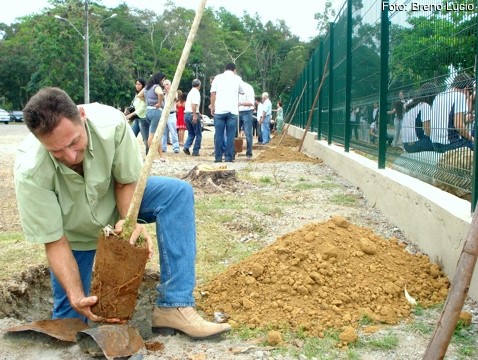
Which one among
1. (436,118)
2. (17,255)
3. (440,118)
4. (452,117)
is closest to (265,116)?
(436,118)

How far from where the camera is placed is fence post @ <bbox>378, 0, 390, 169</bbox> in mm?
5609

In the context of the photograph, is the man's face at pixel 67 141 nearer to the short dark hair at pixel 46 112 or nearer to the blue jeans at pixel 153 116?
the short dark hair at pixel 46 112

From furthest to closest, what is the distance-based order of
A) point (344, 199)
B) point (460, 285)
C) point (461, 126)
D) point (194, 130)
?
point (194, 130), point (344, 199), point (461, 126), point (460, 285)

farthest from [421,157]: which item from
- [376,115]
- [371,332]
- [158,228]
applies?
[158,228]

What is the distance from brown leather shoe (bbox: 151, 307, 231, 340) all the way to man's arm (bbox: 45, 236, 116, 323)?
234 millimetres

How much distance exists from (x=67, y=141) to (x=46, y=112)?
14 cm

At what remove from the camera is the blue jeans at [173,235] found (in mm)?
2852

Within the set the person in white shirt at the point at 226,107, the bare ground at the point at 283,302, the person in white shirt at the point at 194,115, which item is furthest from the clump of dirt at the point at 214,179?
the person in white shirt at the point at 194,115

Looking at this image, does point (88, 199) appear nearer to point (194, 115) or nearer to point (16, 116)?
point (194, 115)

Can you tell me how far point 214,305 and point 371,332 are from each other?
33.5 inches

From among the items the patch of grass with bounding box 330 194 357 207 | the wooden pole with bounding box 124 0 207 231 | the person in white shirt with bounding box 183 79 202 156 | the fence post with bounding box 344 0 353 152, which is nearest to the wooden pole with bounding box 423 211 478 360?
the wooden pole with bounding box 124 0 207 231

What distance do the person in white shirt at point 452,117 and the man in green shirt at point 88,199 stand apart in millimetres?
1741

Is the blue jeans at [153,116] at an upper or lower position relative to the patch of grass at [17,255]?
upper

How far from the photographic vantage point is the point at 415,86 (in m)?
4.77
